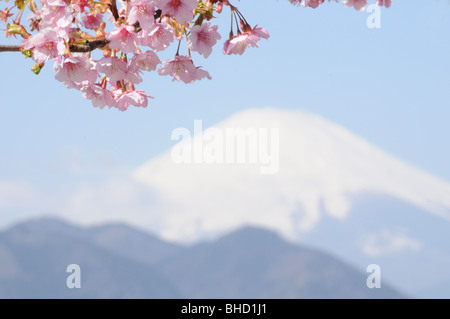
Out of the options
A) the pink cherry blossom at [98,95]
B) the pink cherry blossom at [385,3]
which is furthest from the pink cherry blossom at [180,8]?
the pink cherry blossom at [385,3]

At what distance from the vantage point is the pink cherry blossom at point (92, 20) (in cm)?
189

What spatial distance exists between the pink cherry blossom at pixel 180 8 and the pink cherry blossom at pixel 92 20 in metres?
0.41

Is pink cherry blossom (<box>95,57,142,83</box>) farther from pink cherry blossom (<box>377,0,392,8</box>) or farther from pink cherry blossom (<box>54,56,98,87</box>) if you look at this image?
pink cherry blossom (<box>377,0,392,8</box>)

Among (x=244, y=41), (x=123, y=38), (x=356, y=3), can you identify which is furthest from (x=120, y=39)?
(x=356, y=3)

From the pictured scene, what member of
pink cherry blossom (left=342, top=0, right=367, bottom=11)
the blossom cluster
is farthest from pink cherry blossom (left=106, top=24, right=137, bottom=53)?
pink cherry blossom (left=342, top=0, right=367, bottom=11)

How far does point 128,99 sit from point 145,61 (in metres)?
0.21

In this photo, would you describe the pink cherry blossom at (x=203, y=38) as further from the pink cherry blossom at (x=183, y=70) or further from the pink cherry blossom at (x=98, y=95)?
the pink cherry blossom at (x=98, y=95)

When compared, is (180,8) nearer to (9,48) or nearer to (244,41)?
(244,41)

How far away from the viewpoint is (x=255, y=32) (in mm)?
1834
